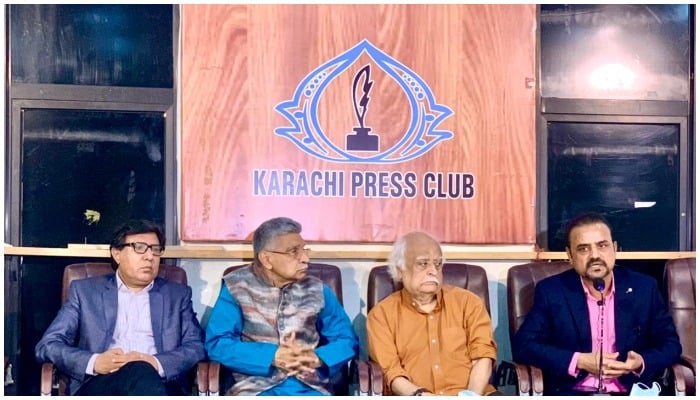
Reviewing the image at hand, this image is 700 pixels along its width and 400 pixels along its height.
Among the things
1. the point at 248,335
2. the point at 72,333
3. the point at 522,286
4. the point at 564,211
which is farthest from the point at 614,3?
the point at 72,333

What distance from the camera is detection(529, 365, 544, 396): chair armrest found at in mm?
3367

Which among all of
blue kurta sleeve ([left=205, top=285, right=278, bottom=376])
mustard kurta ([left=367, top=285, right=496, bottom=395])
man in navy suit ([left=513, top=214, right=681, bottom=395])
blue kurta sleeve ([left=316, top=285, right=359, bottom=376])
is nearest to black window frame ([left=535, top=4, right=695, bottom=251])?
man in navy suit ([left=513, top=214, right=681, bottom=395])

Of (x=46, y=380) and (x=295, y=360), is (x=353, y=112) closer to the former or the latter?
(x=295, y=360)

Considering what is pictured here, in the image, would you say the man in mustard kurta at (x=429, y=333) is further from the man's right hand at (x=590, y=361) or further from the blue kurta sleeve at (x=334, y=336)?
the man's right hand at (x=590, y=361)

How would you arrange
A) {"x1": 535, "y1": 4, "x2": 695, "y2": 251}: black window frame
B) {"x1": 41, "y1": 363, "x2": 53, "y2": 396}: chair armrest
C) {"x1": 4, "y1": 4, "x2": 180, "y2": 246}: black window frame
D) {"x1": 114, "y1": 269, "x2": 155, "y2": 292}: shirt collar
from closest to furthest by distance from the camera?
{"x1": 41, "y1": 363, "x2": 53, "y2": 396}: chair armrest
{"x1": 114, "y1": 269, "x2": 155, "y2": 292}: shirt collar
{"x1": 4, "y1": 4, "x2": 180, "y2": 246}: black window frame
{"x1": 535, "y1": 4, "x2": 695, "y2": 251}: black window frame

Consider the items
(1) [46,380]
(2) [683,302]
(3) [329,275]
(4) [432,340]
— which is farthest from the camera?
(2) [683,302]

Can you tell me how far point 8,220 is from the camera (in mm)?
4238

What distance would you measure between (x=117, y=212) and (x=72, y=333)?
0.88 meters

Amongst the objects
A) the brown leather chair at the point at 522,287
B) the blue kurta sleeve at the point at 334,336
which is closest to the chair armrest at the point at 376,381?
the blue kurta sleeve at the point at 334,336

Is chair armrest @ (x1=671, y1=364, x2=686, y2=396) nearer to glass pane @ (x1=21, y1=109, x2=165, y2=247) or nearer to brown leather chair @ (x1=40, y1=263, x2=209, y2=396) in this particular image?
brown leather chair @ (x1=40, y1=263, x2=209, y2=396)

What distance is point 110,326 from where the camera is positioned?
3613 millimetres

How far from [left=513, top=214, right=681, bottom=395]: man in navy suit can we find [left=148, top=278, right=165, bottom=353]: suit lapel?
5.15ft

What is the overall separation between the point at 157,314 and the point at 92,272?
41cm

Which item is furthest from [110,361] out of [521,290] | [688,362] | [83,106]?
[688,362]
